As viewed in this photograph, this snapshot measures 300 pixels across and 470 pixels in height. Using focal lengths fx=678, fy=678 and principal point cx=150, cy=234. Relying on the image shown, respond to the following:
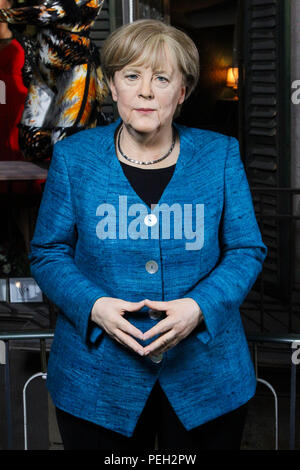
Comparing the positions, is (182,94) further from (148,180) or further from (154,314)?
(154,314)

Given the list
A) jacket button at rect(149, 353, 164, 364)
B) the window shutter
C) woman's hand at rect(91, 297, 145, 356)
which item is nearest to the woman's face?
woman's hand at rect(91, 297, 145, 356)

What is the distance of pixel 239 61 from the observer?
5.20 meters

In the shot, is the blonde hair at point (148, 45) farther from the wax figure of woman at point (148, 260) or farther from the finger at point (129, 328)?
the finger at point (129, 328)

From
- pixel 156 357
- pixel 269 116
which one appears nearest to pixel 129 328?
pixel 156 357

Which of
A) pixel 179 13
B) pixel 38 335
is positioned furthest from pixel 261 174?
pixel 38 335

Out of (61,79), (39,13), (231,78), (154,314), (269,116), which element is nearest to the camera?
(154,314)

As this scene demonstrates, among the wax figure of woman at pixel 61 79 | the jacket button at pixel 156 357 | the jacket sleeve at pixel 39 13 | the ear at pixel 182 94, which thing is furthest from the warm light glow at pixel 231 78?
the jacket button at pixel 156 357

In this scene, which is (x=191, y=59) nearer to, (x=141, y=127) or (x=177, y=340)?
(x=141, y=127)

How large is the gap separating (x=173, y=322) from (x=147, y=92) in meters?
0.53

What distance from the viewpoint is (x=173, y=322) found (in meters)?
1.51

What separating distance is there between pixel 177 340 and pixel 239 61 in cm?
403

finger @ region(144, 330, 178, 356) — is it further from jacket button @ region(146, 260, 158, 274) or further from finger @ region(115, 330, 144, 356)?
jacket button @ region(146, 260, 158, 274)

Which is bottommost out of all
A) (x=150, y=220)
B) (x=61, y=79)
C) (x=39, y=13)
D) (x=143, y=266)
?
(x=143, y=266)

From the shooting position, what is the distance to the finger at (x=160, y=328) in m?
1.51
